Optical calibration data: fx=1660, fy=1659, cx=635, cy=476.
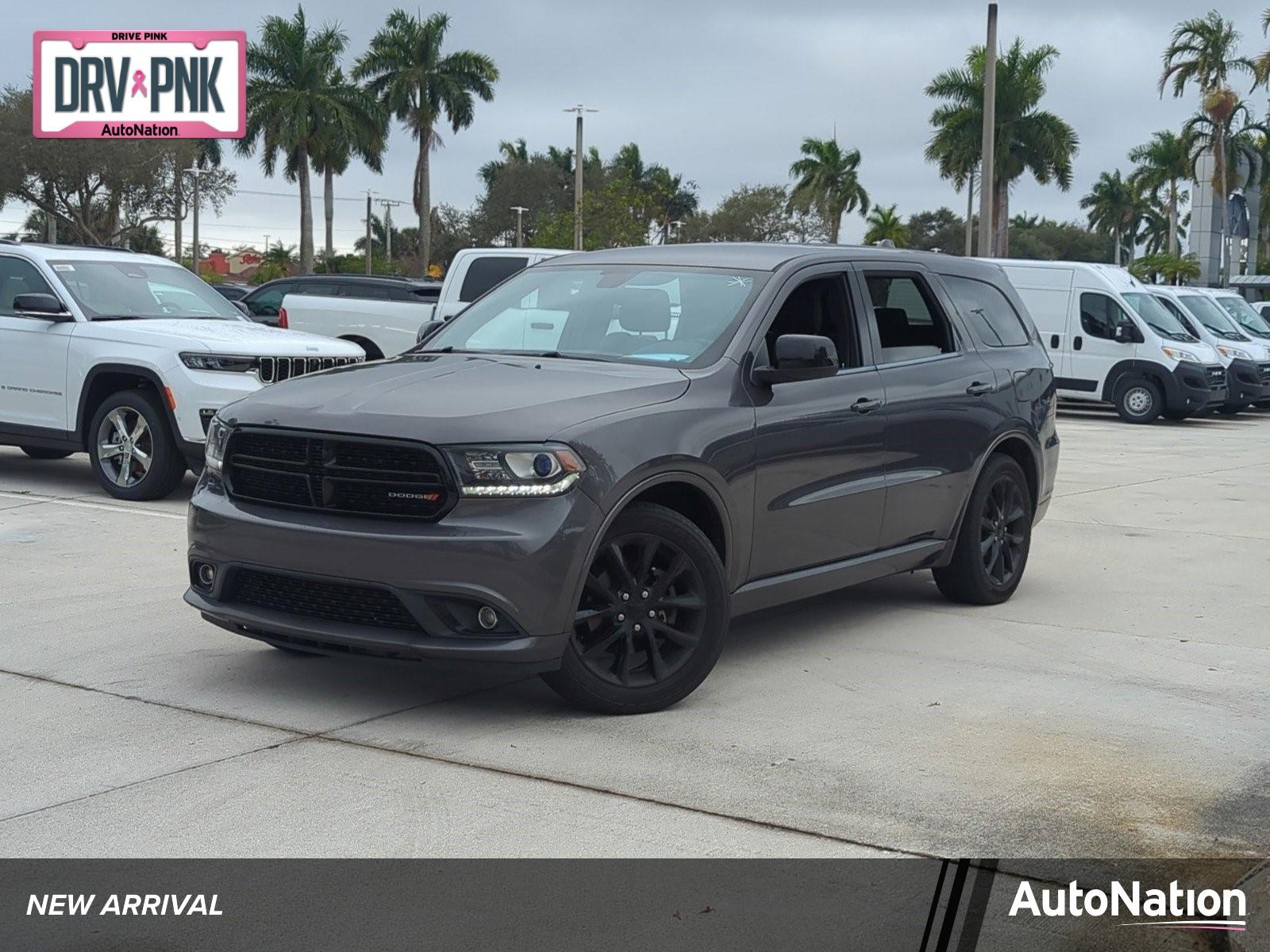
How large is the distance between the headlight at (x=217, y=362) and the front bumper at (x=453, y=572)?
5.98 m

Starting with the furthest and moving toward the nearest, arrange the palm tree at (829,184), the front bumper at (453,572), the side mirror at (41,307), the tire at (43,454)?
the palm tree at (829,184)
the tire at (43,454)
the side mirror at (41,307)
the front bumper at (453,572)

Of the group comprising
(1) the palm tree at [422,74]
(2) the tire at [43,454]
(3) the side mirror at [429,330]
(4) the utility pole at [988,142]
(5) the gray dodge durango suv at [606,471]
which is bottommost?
(2) the tire at [43,454]

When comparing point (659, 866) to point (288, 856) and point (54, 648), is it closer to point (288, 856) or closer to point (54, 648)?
point (288, 856)

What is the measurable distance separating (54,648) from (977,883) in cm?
429

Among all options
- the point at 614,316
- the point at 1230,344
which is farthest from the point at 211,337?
the point at 1230,344

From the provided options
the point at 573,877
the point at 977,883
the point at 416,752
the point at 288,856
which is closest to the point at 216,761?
the point at 416,752

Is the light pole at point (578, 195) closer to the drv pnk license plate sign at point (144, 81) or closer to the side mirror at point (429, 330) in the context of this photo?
the drv pnk license plate sign at point (144, 81)

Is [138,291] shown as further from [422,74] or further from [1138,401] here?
[422,74]

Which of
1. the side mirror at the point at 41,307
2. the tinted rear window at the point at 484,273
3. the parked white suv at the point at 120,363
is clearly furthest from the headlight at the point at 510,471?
the tinted rear window at the point at 484,273

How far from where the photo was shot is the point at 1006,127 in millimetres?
51531

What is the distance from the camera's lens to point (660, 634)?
604 cm

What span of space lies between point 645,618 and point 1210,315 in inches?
954

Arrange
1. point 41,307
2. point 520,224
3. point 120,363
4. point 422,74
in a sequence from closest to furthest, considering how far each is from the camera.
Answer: point 120,363 → point 41,307 → point 422,74 → point 520,224

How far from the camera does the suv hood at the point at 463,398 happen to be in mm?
5727
